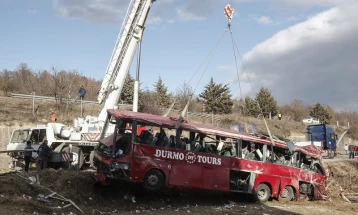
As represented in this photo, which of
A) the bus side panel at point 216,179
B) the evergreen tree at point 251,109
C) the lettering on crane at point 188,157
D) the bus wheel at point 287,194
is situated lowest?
the bus wheel at point 287,194

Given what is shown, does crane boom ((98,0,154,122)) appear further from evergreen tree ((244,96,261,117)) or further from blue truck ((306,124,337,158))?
evergreen tree ((244,96,261,117))

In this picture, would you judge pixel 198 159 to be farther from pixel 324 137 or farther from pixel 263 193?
pixel 324 137

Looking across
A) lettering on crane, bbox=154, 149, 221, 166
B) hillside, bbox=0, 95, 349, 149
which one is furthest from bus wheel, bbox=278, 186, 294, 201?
hillside, bbox=0, 95, 349, 149

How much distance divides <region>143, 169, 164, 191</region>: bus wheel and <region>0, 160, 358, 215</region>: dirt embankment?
0.72 m

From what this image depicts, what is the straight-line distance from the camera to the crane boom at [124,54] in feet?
64.7

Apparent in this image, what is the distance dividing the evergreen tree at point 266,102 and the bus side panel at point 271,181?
53.5 meters

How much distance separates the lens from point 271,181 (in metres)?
15.7

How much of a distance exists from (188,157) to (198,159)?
42 centimetres

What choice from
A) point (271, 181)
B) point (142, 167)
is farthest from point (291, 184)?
point (142, 167)

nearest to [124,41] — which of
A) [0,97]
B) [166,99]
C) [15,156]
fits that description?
[15,156]

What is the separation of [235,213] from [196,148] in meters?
2.62

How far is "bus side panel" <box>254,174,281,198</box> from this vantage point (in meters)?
15.3

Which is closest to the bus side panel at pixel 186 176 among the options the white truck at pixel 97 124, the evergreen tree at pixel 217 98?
the white truck at pixel 97 124

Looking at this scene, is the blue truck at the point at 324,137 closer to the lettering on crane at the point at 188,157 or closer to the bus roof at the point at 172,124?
the bus roof at the point at 172,124
